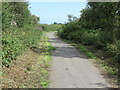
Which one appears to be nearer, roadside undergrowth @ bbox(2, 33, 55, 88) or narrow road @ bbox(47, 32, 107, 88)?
roadside undergrowth @ bbox(2, 33, 55, 88)

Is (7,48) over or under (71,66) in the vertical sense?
over

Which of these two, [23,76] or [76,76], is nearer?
[23,76]

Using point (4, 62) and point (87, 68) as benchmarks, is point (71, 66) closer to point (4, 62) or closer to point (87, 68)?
point (87, 68)

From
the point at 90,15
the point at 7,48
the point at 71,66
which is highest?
the point at 90,15

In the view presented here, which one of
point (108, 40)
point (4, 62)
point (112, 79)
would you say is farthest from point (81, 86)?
point (108, 40)

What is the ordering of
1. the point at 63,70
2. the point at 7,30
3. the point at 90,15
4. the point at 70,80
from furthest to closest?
1. the point at 90,15
2. the point at 7,30
3. the point at 63,70
4. the point at 70,80

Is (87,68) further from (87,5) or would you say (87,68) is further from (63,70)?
(87,5)

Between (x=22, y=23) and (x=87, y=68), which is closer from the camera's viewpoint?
(x=87, y=68)

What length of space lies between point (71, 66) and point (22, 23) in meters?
9.68

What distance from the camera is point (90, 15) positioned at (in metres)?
24.7

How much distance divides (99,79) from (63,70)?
2.16m

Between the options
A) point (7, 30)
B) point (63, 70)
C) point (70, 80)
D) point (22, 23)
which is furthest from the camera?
point (22, 23)

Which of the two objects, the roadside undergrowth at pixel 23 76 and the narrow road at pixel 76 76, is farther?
the narrow road at pixel 76 76

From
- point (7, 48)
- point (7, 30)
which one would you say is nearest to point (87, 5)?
point (7, 30)
